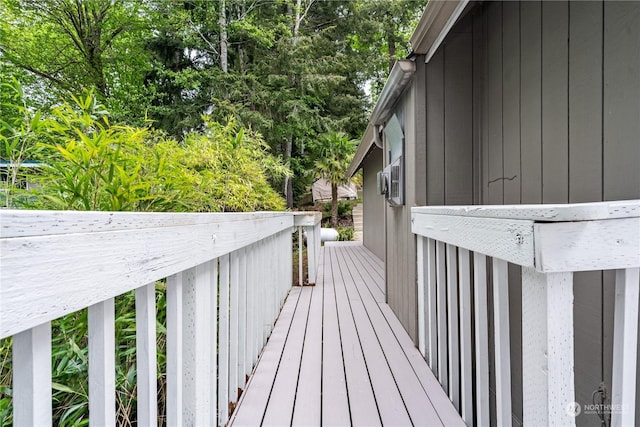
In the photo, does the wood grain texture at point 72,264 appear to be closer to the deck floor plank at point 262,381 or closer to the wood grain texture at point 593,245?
the wood grain texture at point 593,245

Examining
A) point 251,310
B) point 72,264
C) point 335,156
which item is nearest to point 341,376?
point 251,310

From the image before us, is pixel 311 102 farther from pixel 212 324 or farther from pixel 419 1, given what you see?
pixel 212 324

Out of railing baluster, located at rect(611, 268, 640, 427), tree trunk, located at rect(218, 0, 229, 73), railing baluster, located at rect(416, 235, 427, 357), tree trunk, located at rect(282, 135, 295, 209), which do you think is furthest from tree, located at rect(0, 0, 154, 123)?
railing baluster, located at rect(611, 268, 640, 427)

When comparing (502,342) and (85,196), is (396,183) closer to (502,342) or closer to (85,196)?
(502,342)

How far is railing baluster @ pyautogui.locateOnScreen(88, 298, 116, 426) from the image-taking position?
0.64 meters

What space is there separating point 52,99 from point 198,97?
451cm

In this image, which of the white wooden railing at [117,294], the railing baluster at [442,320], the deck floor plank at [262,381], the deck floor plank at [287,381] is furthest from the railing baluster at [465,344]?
the white wooden railing at [117,294]

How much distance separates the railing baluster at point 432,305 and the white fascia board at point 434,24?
1241 millimetres

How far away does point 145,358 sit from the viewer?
80 cm

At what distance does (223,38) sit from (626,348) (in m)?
13.4

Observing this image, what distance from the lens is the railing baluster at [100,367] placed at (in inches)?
25.2

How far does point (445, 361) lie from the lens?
183 cm

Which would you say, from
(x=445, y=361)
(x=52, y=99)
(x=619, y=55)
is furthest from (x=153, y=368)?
(x=52, y=99)

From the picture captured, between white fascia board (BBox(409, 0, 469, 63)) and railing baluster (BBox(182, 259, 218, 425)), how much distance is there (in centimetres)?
174
